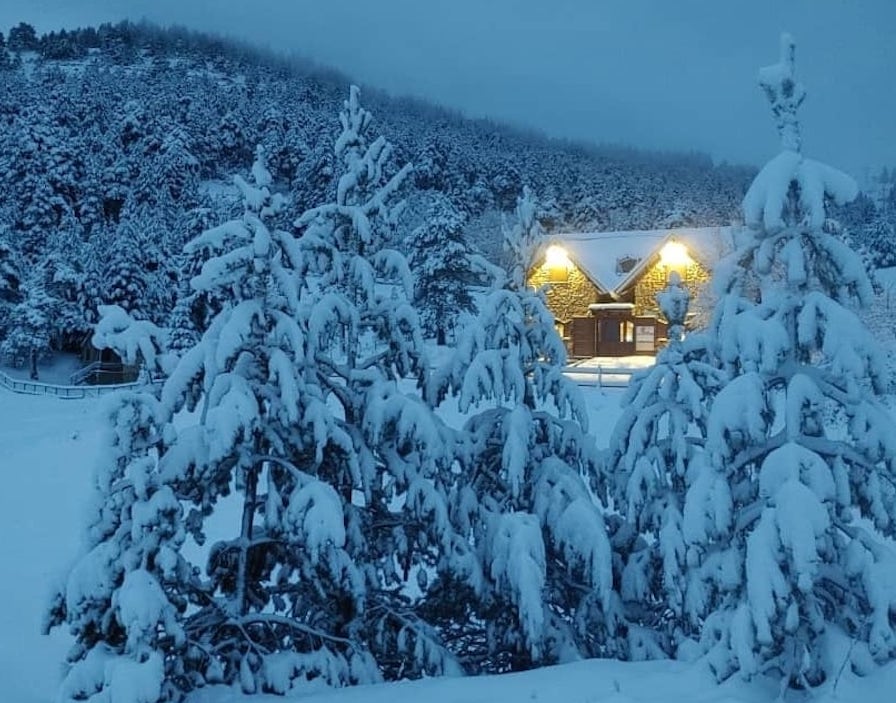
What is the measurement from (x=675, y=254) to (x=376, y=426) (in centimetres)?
3419

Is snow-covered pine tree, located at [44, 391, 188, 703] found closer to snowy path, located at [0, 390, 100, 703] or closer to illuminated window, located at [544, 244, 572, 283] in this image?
snowy path, located at [0, 390, 100, 703]

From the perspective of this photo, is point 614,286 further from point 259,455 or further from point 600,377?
point 259,455

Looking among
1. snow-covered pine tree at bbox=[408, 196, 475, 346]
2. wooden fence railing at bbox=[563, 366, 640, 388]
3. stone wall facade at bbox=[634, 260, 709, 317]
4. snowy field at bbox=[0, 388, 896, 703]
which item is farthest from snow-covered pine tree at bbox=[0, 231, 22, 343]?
stone wall facade at bbox=[634, 260, 709, 317]

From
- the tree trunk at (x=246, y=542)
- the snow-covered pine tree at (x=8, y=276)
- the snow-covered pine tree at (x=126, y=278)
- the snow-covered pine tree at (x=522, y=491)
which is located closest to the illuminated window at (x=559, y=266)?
the snow-covered pine tree at (x=126, y=278)

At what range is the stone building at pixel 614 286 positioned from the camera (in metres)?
40.5

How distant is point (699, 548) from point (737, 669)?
109 cm

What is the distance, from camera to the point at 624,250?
4328 centimetres

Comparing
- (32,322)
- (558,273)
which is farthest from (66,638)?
(558,273)

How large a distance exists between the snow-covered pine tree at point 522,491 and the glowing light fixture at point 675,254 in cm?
3144

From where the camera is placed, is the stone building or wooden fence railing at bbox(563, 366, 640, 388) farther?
the stone building

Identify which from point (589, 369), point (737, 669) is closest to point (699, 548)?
point (737, 669)

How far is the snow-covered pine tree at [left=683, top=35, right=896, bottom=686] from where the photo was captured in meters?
5.90

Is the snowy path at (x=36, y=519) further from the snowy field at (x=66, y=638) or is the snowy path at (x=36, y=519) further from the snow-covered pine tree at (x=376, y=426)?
the snow-covered pine tree at (x=376, y=426)

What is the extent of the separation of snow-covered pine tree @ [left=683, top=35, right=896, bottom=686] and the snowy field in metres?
0.35
